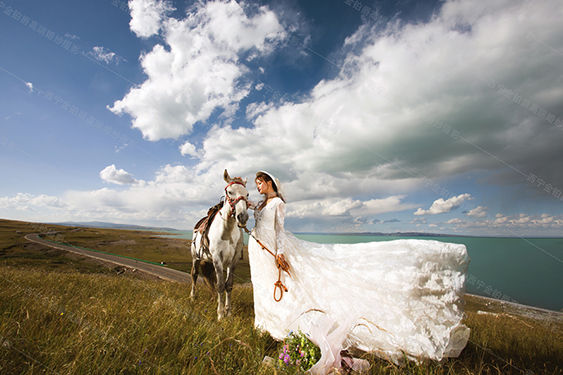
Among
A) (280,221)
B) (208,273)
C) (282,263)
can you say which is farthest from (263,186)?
(208,273)

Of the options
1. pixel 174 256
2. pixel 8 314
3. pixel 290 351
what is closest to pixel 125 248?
pixel 174 256

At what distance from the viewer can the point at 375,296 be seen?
9.50 ft

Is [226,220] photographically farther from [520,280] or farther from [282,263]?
[520,280]

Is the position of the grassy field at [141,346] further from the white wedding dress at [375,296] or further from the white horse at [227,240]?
the white horse at [227,240]

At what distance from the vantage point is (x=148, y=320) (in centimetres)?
286

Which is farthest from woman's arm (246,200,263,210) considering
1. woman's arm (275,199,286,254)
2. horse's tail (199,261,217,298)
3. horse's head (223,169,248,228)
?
horse's tail (199,261,217,298)

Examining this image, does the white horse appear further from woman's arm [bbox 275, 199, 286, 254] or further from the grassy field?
woman's arm [bbox 275, 199, 286, 254]

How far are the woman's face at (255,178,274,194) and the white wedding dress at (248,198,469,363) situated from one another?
0.90 metres

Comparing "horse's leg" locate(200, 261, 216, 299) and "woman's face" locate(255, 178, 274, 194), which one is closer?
"woman's face" locate(255, 178, 274, 194)

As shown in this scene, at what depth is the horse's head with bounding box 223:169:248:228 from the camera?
3.93 meters

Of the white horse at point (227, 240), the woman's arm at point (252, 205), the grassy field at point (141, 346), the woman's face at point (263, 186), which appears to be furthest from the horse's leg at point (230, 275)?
the woman's face at point (263, 186)

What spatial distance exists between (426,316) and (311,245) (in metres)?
1.81

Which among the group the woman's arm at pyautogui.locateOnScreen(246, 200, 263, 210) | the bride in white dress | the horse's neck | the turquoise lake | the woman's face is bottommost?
the turquoise lake

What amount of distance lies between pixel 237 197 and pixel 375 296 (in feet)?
9.05
